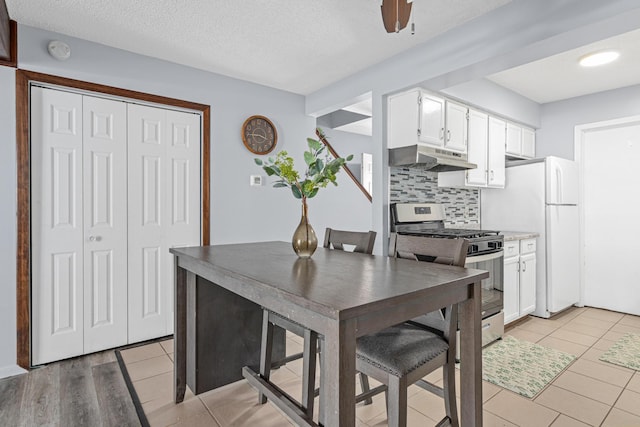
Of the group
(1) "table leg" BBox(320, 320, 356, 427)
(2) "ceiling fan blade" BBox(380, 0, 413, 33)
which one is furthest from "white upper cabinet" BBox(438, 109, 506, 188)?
(1) "table leg" BBox(320, 320, 356, 427)

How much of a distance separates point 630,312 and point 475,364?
3.74 meters

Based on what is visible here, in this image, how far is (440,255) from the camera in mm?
1598

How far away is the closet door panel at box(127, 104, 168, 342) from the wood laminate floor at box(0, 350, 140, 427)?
0.47 meters

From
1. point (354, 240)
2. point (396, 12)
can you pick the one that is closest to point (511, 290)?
point (354, 240)

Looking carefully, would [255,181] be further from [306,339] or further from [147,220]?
[306,339]

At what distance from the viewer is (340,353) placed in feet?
3.11

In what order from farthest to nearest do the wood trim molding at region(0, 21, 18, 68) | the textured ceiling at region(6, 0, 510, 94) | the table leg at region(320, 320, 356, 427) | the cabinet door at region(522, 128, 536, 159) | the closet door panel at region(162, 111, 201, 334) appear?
the cabinet door at region(522, 128, 536, 159) → the closet door panel at region(162, 111, 201, 334) → the wood trim molding at region(0, 21, 18, 68) → the textured ceiling at region(6, 0, 510, 94) → the table leg at region(320, 320, 356, 427)

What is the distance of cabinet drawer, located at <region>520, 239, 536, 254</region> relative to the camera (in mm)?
3467

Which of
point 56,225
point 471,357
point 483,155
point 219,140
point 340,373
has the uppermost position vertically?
point 219,140

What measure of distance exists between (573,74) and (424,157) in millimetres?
1967

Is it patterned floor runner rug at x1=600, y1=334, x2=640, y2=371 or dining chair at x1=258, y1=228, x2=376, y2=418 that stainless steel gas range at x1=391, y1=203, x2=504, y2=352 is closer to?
patterned floor runner rug at x1=600, y1=334, x2=640, y2=371

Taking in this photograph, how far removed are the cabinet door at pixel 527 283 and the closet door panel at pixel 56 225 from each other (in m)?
3.86

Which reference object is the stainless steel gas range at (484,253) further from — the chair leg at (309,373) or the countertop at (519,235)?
the chair leg at (309,373)

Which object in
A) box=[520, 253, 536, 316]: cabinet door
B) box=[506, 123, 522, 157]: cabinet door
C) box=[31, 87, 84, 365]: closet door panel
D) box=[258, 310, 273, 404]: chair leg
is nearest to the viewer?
box=[258, 310, 273, 404]: chair leg
